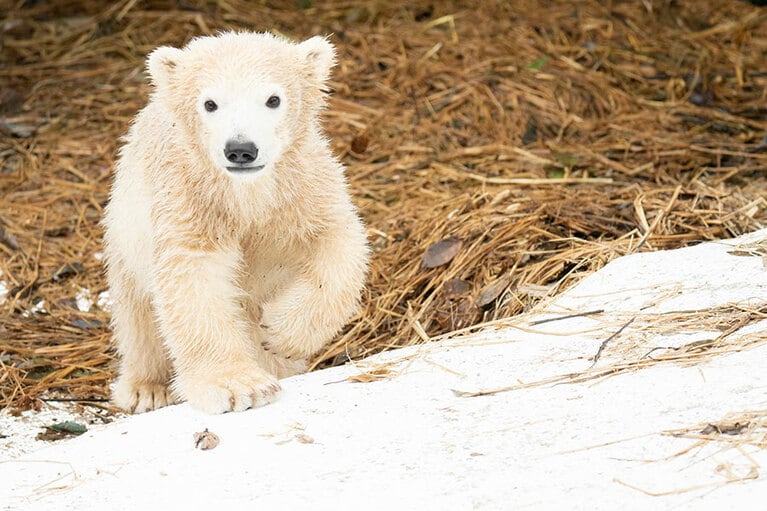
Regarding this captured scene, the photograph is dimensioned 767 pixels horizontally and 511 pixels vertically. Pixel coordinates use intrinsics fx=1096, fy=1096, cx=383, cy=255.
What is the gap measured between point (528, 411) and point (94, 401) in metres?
1.95

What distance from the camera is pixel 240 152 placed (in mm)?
3197

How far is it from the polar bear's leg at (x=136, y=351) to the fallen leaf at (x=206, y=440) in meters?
0.96

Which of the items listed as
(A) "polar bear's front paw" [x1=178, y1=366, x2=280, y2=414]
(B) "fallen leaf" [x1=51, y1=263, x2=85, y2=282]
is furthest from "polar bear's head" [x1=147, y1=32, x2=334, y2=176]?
(B) "fallen leaf" [x1=51, y1=263, x2=85, y2=282]

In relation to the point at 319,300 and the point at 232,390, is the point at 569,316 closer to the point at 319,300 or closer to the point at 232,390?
the point at 319,300

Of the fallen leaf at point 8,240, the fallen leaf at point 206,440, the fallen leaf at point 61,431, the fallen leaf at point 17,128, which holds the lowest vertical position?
the fallen leaf at point 61,431

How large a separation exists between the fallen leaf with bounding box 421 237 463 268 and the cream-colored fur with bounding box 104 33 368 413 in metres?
0.70

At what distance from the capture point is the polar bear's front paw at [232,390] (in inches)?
131

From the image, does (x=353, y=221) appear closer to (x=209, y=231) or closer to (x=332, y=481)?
(x=209, y=231)

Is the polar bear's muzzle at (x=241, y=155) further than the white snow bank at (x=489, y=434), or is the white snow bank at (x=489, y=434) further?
the polar bear's muzzle at (x=241, y=155)

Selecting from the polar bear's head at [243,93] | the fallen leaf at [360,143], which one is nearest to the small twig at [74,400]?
the polar bear's head at [243,93]

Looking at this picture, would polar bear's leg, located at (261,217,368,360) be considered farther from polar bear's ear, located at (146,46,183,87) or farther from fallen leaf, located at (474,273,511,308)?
polar bear's ear, located at (146,46,183,87)

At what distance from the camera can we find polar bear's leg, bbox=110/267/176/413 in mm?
3977

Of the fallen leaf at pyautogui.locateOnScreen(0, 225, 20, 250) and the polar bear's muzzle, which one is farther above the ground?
the polar bear's muzzle

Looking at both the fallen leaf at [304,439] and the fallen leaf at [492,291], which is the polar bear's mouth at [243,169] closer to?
the fallen leaf at [304,439]
